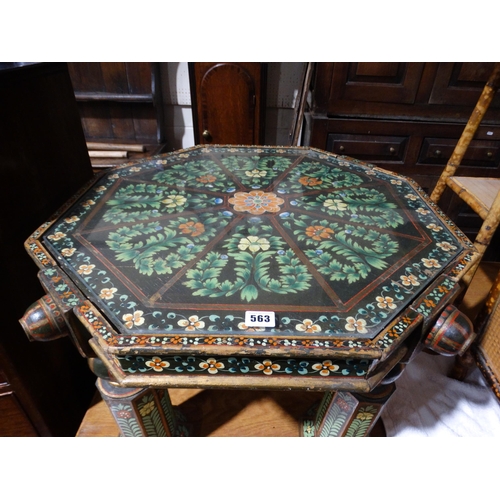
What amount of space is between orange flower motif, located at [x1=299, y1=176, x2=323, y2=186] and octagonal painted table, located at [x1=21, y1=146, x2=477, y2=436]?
0.02 m

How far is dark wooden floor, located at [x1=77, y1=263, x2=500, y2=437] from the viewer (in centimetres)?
145

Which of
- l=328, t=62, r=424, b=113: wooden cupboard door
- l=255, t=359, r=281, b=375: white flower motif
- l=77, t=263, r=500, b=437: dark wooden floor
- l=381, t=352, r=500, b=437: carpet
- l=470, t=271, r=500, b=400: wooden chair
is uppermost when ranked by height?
l=328, t=62, r=424, b=113: wooden cupboard door

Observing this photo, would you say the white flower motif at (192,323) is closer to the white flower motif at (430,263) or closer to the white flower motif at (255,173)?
the white flower motif at (430,263)

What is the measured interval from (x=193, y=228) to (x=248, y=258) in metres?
0.24

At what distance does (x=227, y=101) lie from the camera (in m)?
2.34

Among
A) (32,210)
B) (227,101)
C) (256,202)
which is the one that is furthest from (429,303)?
(227,101)

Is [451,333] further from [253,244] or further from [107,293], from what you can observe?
[107,293]

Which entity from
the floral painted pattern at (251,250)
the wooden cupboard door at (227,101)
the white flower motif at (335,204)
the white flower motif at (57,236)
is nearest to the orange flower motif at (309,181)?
the floral painted pattern at (251,250)

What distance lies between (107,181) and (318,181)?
870mm

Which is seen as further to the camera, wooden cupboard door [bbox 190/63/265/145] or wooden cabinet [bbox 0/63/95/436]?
wooden cupboard door [bbox 190/63/265/145]

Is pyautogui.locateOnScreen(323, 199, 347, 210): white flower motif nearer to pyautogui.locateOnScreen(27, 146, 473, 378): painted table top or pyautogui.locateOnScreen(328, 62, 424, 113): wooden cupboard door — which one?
pyautogui.locateOnScreen(27, 146, 473, 378): painted table top

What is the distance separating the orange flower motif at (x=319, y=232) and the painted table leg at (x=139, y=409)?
0.68 metres

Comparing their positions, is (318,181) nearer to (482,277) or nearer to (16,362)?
(16,362)

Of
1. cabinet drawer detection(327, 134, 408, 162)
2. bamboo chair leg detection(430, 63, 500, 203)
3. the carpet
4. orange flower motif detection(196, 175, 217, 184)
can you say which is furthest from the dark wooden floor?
cabinet drawer detection(327, 134, 408, 162)
